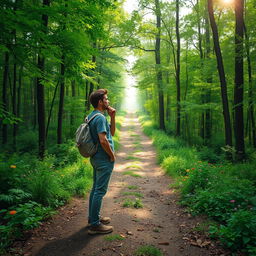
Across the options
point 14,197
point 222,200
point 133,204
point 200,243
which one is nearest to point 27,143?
point 14,197

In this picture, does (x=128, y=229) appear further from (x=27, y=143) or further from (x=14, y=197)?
(x=27, y=143)

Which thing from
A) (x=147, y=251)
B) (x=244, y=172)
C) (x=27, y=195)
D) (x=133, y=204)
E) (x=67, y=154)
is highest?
(x=27, y=195)

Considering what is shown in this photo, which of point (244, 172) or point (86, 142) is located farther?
point (244, 172)

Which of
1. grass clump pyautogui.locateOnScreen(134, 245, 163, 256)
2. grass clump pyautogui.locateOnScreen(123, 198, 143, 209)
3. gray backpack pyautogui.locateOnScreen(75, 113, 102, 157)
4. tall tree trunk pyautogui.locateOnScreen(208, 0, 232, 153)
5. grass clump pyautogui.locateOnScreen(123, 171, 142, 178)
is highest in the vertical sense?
tall tree trunk pyautogui.locateOnScreen(208, 0, 232, 153)

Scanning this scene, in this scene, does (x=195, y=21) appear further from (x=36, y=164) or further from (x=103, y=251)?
(x=103, y=251)

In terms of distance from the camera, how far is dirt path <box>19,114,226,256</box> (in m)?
2.94

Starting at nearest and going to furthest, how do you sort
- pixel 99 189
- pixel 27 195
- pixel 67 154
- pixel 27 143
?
pixel 99 189 < pixel 27 195 < pixel 67 154 < pixel 27 143

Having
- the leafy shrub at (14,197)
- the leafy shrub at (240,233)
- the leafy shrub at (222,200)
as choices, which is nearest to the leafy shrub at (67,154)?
the leafy shrub at (14,197)

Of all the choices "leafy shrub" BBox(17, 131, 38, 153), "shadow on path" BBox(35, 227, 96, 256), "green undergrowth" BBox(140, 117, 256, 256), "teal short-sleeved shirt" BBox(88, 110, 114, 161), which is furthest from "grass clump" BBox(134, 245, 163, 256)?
"leafy shrub" BBox(17, 131, 38, 153)

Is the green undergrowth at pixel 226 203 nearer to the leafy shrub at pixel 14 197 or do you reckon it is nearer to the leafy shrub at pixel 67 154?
the leafy shrub at pixel 14 197

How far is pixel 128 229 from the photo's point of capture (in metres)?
3.58

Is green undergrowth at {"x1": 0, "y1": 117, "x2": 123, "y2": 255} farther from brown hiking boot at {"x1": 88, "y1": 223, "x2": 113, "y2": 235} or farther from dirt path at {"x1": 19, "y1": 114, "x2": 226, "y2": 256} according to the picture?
brown hiking boot at {"x1": 88, "y1": 223, "x2": 113, "y2": 235}

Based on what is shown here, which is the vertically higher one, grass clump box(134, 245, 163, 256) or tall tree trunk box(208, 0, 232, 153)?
tall tree trunk box(208, 0, 232, 153)

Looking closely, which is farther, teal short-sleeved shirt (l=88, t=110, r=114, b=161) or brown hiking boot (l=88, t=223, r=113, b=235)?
brown hiking boot (l=88, t=223, r=113, b=235)
